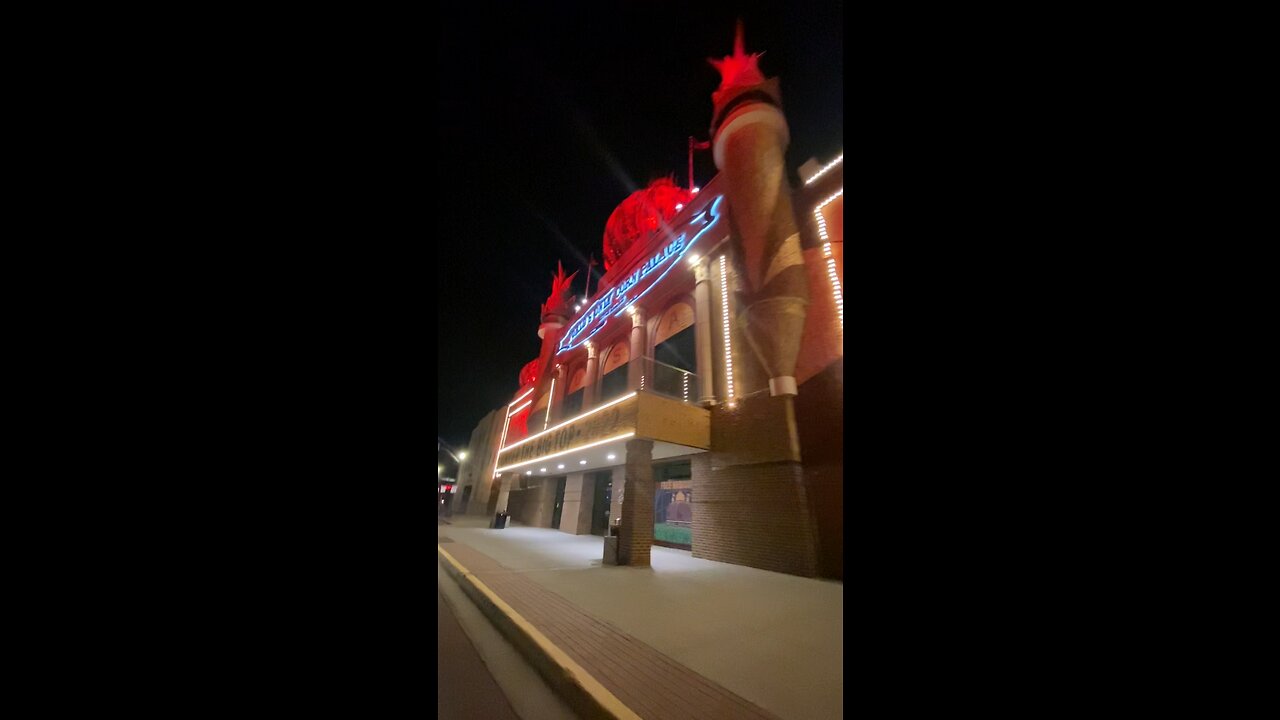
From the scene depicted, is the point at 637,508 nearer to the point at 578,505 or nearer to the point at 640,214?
the point at 578,505

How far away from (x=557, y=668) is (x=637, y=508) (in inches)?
228

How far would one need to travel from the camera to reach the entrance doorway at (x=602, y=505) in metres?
16.4

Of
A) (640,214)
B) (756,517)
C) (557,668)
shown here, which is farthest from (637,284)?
(557,668)

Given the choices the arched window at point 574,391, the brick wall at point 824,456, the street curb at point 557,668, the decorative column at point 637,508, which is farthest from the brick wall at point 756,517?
the arched window at point 574,391

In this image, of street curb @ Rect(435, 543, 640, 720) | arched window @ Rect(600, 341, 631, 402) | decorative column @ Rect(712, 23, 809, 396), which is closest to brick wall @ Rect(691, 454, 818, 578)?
decorative column @ Rect(712, 23, 809, 396)

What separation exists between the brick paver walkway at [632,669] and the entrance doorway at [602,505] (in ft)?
33.3

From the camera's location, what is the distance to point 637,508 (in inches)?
384

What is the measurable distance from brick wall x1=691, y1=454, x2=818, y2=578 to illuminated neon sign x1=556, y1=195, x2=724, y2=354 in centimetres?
592

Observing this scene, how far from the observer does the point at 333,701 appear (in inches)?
44.0

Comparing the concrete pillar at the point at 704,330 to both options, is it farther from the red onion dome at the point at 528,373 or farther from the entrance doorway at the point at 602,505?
the red onion dome at the point at 528,373
